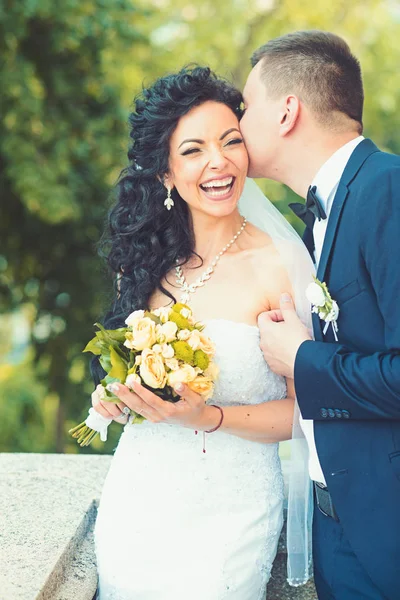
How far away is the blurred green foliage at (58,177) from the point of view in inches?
249

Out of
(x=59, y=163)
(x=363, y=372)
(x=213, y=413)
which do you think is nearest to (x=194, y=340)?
(x=213, y=413)

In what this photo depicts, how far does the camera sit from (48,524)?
2.89 m

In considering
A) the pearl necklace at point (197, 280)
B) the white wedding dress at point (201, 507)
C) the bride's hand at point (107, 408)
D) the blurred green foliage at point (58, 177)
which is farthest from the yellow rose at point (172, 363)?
the blurred green foliage at point (58, 177)

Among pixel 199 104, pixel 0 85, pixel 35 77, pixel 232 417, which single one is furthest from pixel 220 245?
pixel 35 77

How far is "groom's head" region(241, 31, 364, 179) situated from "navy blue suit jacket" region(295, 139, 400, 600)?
11.1 inches

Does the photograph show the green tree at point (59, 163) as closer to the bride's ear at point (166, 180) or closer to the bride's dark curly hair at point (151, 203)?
the bride's dark curly hair at point (151, 203)

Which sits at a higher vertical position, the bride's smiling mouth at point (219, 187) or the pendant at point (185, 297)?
the bride's smiling mouth at point (219, 187)

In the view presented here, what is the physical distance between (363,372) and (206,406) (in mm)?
698

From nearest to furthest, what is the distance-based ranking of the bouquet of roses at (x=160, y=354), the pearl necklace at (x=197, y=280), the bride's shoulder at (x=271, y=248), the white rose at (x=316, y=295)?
the white rose at (x=316, y=295)
the bouquet of roses at (x=160, y=354)
the bride's shoulder at (x=271, y=248)
the pearl necklace at (x=197, y=280)

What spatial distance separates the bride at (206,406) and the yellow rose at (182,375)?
96mm

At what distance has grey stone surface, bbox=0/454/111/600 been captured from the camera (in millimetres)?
2447

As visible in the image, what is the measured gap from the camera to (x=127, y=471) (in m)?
2.91

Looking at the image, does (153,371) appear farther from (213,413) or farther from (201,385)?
(213,413)

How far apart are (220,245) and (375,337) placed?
3.59 ft
